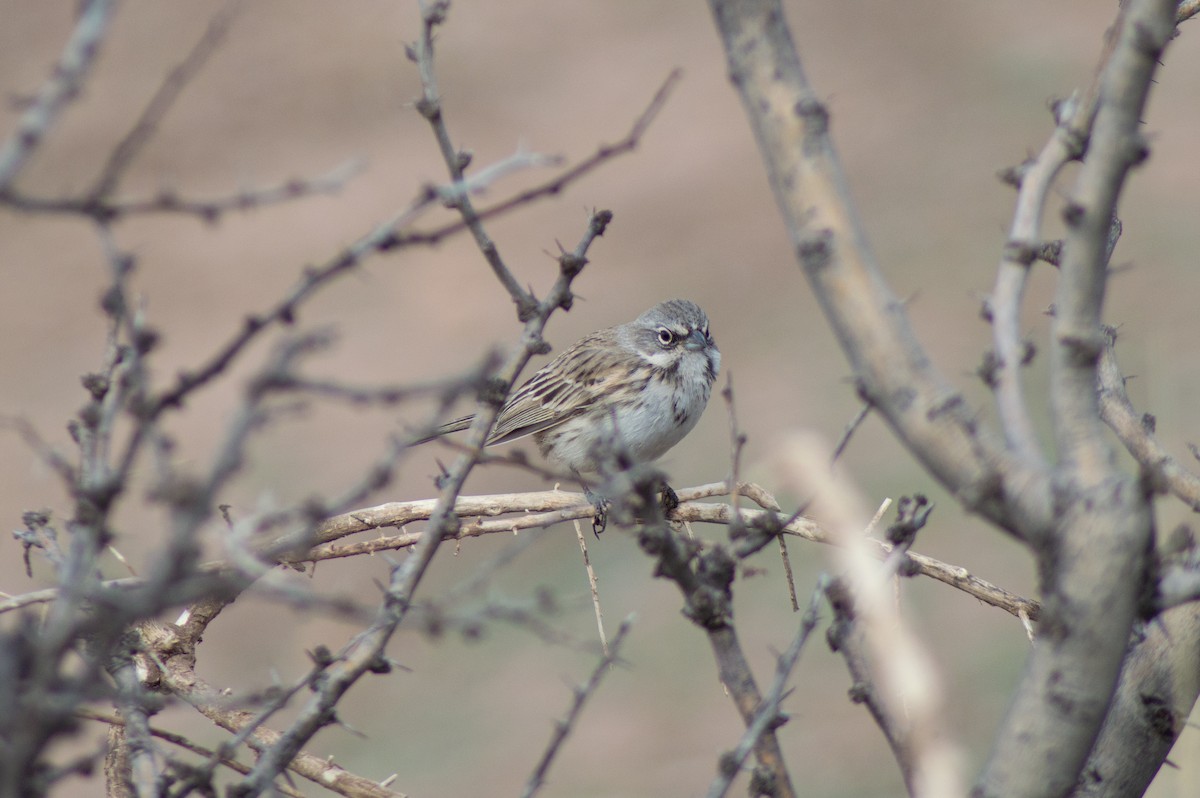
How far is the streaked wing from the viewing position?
7.76 meters

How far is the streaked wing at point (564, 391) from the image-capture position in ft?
25.5

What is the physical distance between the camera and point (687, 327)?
7887 millimetres

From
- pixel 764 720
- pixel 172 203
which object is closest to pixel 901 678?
pixel 764 720

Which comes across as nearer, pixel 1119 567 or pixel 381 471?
pixel 381 471

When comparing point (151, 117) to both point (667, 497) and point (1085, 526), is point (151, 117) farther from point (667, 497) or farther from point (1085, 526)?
point (667, 497)

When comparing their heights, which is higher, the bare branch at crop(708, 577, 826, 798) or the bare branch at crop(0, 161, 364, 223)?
the bare branch at crop(0, 161, 364, 223)

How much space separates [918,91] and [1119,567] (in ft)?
75.2

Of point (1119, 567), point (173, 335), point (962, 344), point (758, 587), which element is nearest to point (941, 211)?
point (962, 344)

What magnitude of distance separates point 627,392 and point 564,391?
0.55 meters

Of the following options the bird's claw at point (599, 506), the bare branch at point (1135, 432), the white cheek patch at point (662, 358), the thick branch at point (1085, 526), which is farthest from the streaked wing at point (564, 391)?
the thick branch at point (1085, 526)

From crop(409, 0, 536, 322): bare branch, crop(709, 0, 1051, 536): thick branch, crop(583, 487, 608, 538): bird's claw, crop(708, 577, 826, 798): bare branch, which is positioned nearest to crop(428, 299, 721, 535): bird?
crop(583, 487, 608, 538): bird's claw

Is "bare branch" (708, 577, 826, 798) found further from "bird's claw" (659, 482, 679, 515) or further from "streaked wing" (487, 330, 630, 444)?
"streaked wing" (487, 330, 630, 444)

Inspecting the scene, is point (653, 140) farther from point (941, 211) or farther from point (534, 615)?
point (534, 615)

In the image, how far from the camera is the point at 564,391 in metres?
8.00
